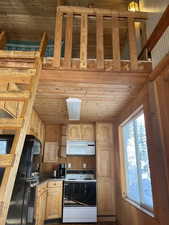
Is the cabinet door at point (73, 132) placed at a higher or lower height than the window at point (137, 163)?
higher

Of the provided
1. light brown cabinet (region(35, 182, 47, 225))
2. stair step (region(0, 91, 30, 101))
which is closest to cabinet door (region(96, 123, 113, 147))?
light brown cabinet (region(35, 182, 47, 225))

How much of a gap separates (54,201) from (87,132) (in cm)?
188

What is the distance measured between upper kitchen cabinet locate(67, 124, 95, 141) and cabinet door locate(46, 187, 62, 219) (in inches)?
53.7

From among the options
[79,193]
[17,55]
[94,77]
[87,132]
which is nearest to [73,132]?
[87,132]

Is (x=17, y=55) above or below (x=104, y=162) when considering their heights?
above

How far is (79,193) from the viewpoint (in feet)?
13.0

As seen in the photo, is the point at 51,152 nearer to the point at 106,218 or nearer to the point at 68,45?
the point at 106,218

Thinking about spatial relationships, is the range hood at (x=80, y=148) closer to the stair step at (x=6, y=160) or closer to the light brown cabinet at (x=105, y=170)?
the light brown cabinet at (x=105, y=170)

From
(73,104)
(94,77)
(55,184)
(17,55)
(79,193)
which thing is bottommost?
(79,193)

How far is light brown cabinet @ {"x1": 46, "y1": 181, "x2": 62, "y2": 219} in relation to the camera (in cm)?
376

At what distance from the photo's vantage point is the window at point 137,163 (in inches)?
101

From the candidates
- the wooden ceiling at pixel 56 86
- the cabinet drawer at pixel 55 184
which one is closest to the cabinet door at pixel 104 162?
the wooden ceiling at pixel 56 86

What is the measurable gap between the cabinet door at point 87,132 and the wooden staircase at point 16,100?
2601 mm

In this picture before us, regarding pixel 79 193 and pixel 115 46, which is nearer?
pixel 115 46
